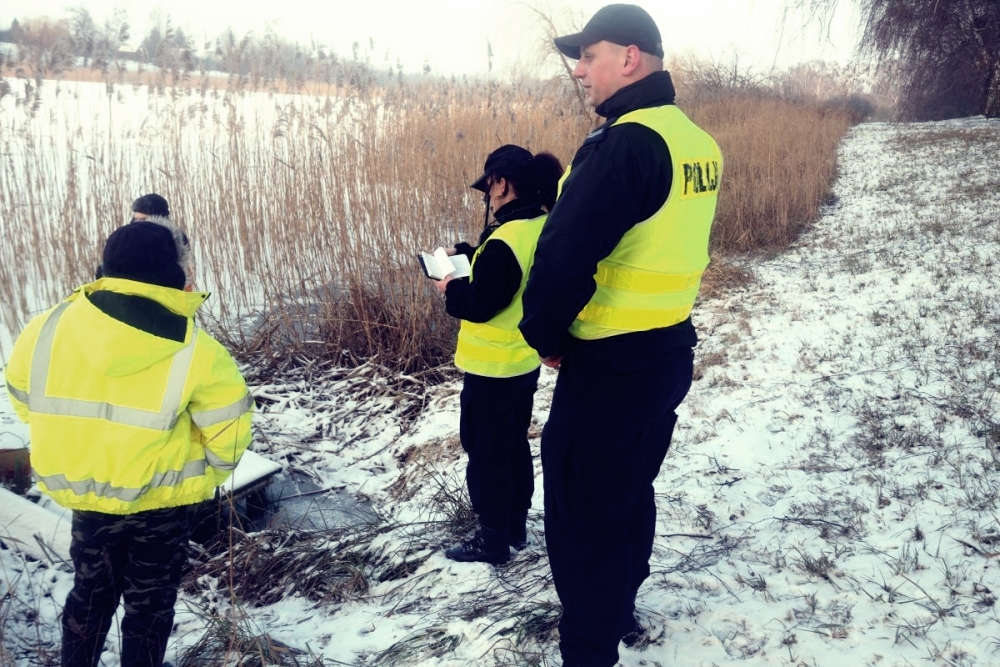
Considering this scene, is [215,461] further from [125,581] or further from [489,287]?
[489,287]

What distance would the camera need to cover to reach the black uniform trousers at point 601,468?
5.87 feet

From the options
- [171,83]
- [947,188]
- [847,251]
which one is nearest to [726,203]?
[847,251]

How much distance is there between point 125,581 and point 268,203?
3.71m

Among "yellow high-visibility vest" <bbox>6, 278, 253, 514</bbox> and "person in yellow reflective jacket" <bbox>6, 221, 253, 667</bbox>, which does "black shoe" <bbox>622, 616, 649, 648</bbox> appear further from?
"yellow high-visibility vest" <bbox>6, 278, 253, 514</bbox>

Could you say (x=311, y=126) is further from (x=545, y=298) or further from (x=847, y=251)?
(x=847, y=251)

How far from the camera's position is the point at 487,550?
2.76 metres

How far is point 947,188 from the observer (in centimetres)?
917

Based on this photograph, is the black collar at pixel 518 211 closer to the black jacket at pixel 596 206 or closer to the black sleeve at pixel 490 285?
the black sleeve at pixel 490 285

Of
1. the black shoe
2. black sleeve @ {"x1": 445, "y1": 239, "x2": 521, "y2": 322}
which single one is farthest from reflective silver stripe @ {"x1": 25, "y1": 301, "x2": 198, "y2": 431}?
the black shoe

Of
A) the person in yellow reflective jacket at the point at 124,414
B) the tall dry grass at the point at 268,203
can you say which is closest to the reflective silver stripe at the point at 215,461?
the person in yellow reflective jacket at the point at 124,414

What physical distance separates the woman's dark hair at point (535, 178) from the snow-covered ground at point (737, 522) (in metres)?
1.38

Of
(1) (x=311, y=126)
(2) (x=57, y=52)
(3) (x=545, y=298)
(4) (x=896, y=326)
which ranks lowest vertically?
(4) (x=896, y=326)

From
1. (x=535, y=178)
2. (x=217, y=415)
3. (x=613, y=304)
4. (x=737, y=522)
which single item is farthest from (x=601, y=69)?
(x=737, y=522)

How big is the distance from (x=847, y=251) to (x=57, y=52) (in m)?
6.96
